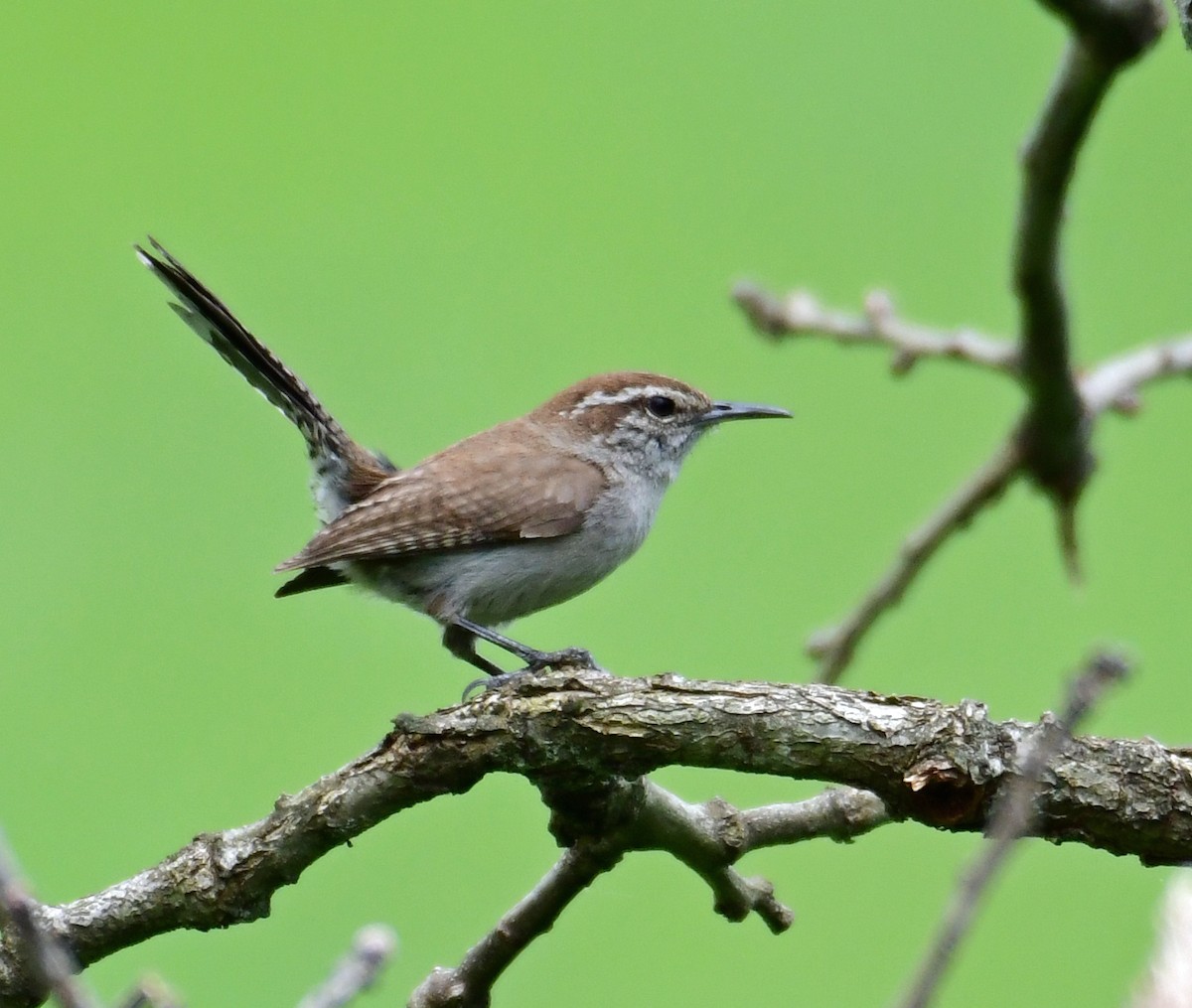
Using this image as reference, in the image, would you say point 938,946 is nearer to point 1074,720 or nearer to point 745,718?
point 1074,720

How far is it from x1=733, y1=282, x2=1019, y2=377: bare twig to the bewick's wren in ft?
3.85

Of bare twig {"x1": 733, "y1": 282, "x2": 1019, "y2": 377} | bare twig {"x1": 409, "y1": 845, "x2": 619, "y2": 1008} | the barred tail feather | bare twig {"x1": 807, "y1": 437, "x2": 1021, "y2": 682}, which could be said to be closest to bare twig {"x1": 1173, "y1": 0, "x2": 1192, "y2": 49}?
bare twig {"x1": 733, "y1": 282, "x2": 1019, "y2": 377}

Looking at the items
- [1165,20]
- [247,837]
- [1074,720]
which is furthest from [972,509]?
[1074,720]

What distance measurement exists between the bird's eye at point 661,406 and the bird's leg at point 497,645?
1145 mm

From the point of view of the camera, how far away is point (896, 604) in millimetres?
3791

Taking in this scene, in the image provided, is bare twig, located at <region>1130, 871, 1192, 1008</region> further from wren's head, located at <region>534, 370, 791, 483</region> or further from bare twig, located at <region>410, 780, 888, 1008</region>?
wren's head, located at <region>534, 370, 791, 483</region>

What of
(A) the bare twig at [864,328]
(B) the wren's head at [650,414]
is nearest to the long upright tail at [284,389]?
(B) the wren's head at [650,414]

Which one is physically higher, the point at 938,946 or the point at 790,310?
the point at 790,310

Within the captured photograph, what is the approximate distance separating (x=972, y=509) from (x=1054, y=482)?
375 millimetres

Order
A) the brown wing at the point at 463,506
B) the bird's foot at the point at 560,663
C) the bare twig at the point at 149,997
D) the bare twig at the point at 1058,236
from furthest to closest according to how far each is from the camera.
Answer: the brown wing at the point at 463,506, the bird's foot at the point at 560,663, the bare twig at the point at 1058,236, the bare twig at the point at 149,997

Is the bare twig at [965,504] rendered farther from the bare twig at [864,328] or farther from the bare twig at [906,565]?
the bare twig at [864,328]

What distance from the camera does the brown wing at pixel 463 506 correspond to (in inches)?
171

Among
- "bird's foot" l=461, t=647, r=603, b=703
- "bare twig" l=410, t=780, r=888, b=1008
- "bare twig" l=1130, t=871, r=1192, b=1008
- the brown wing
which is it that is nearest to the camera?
"bare twig" l=1130, t=871, r=1192, b=1008

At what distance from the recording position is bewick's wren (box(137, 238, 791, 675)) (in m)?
4.41
